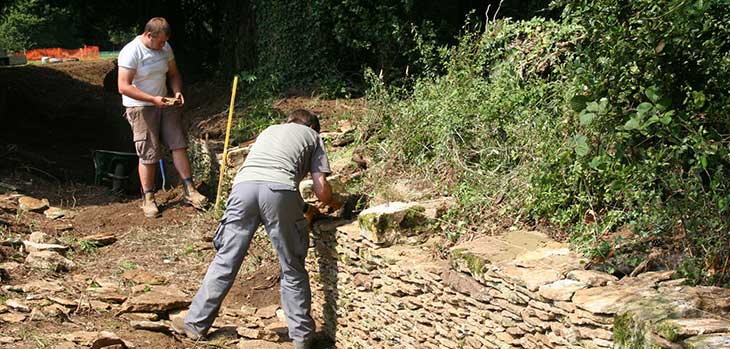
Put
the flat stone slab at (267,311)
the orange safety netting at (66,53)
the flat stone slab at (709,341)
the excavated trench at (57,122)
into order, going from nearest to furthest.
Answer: the flat stone slab at (709,341)
the flat stone slab at (267,311)
the excavated trench at (57,122)
the orange safety netting at (66,53)

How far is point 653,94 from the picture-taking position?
16.0 ft

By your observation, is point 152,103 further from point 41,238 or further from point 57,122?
point 57,122

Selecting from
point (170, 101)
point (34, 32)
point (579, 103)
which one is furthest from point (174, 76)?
point (34, 32)

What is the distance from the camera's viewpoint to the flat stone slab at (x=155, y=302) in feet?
22.6

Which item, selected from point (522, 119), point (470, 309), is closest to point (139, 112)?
point (522, 119)

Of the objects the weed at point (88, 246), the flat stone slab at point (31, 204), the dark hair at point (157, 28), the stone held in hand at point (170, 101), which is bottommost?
the weed at point (88, 246)

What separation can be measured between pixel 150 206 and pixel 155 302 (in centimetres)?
243

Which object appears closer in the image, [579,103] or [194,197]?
[579,103]

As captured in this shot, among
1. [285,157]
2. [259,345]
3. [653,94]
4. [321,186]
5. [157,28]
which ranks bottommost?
[259,345]

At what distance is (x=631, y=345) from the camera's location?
413 cm

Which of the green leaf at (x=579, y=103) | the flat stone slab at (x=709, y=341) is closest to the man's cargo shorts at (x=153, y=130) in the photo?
the green leaf at (x=579, y=103)

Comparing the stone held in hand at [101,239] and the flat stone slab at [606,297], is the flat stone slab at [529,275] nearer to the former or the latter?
the flat stone slab at [606,297]

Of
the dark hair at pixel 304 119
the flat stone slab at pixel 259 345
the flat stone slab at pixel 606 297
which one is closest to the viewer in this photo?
the flat stone slab at pixel 606 297

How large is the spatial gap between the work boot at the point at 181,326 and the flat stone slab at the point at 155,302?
0.08 metres
